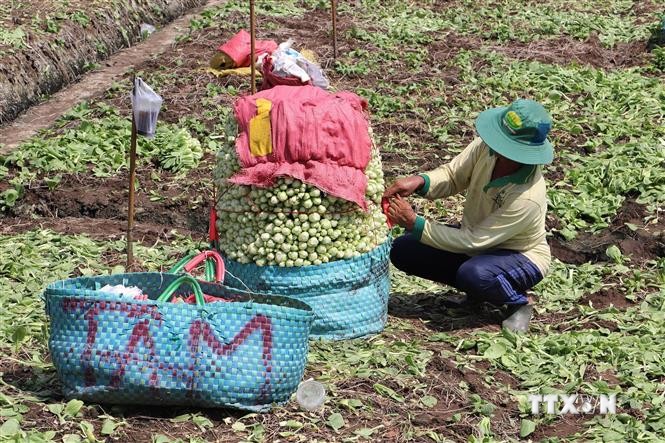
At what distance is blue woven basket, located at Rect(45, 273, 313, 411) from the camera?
12.7 ft

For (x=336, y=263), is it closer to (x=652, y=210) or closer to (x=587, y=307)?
(x=587, y=307)

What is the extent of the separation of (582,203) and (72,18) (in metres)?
5.94

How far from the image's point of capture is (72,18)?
1084 centimetres

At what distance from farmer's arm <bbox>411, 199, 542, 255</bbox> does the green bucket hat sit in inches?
8.8

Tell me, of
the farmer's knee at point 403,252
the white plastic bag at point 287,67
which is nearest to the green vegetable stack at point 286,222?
the farmer's knee at point 403,252

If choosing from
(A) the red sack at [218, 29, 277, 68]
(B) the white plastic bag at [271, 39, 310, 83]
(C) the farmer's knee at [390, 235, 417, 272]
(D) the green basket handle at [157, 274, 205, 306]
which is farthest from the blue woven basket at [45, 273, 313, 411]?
(A) the red sack at [218, 29, 277, 68]

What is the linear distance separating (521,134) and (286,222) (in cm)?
121

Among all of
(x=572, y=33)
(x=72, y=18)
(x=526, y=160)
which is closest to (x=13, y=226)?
(x=526, y=160)

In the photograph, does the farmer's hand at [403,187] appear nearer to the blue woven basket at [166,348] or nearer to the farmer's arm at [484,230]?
the farmer's arm at [484,230]

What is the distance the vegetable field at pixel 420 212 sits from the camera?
13.8ft

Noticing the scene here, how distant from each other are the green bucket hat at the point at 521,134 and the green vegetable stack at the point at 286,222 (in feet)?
2.03

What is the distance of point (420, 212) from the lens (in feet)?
23.0

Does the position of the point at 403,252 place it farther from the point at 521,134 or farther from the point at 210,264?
the point at 210,264

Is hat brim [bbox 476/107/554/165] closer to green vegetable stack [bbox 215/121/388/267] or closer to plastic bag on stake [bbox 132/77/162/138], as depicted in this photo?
green vegetable stack [bbox 215/121/388/267]
